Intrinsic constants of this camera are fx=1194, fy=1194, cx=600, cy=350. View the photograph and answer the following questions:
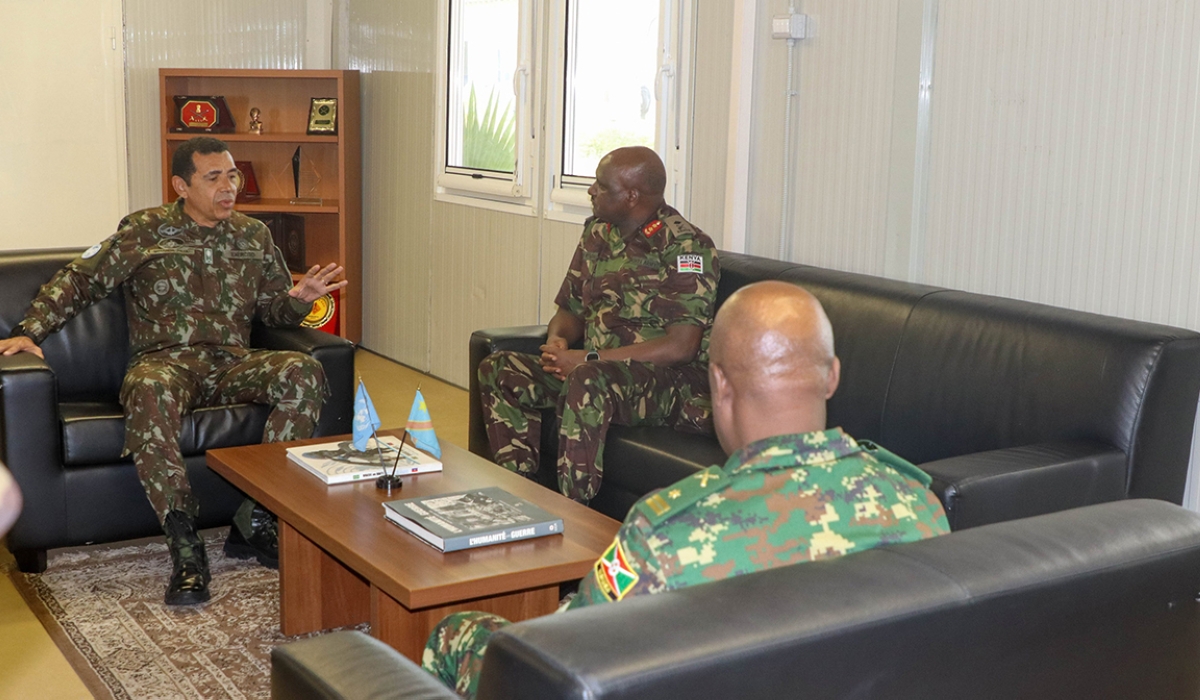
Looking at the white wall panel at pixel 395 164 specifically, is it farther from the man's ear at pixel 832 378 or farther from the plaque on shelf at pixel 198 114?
the man's ear at pixel 832 378

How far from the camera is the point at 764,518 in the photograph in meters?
1.37

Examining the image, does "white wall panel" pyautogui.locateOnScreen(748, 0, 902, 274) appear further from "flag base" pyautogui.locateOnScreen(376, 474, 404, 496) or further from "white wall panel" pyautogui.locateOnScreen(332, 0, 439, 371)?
"white wall panel" pyautogui.locateOnScreen(332, 0, 439, 371)

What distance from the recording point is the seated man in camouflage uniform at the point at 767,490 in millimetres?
1353

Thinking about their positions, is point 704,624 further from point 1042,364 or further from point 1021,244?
point 1021,244

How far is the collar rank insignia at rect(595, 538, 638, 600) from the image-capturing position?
1354mm

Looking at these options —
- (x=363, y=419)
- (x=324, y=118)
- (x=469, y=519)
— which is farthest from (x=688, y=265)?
(x=324, y=118)

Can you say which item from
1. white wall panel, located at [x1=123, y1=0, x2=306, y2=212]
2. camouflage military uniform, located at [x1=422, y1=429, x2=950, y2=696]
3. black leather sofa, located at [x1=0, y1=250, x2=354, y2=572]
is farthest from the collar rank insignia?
white wall panel, located at [x1=123, y1=0, x2=306, y2=212]

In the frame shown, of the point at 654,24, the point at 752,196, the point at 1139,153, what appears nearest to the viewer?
the point at 1139,153

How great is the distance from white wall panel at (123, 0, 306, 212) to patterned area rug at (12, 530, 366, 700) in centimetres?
358

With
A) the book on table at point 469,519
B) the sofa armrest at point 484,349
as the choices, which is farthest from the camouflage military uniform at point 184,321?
the book on table at point 469,519

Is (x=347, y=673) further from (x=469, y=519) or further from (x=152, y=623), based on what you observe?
(x=152, y=623)

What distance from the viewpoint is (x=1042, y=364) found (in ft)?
9.40

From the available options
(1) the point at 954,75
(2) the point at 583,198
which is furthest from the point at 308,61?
(1) the point at 954,75

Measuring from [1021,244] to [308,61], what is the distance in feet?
16.5
